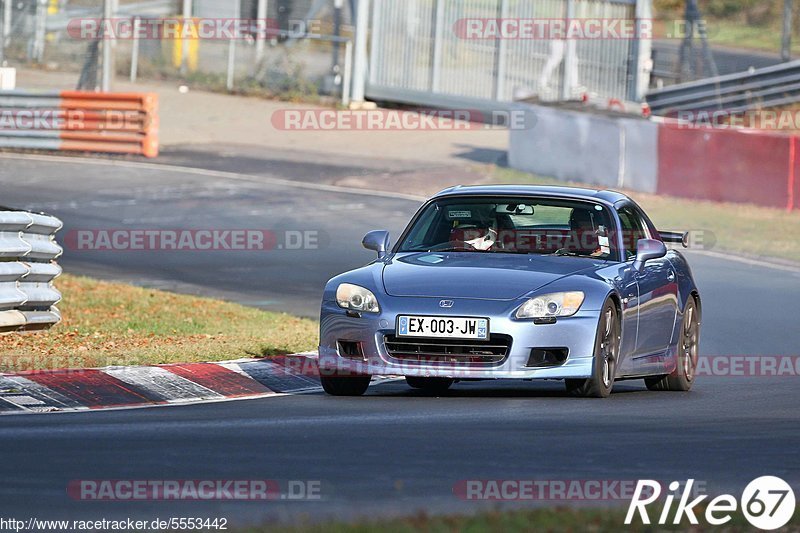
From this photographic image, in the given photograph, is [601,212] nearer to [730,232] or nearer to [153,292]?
[153,292]

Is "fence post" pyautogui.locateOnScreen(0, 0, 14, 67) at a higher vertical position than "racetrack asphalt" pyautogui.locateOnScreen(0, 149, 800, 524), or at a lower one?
higher

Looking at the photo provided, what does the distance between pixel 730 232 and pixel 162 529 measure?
18.1m

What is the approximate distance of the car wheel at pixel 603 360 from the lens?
32.2 ft

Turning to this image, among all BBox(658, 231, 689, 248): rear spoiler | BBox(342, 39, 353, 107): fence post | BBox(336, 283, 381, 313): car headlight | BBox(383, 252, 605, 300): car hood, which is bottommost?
BBox(336, 283, 381, 313): car headlight

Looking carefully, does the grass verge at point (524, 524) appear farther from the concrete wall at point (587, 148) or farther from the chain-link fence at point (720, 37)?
the chain-link fence at point (720, 37)

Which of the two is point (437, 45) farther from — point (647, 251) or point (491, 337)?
point (491, 337)

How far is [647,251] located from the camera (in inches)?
428

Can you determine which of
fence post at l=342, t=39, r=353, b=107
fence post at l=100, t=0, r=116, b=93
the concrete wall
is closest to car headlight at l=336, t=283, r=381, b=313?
the concrete wall

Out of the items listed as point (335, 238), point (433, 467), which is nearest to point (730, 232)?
point (335, 238)

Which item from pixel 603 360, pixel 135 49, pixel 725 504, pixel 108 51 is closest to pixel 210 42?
pixel 135 49

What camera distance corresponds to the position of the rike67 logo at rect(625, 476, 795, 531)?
237 inches

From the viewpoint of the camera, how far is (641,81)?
115ft

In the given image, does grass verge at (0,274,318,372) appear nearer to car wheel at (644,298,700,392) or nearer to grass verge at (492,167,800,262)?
car wheel at (644,298,700,392)

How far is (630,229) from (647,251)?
504mm
